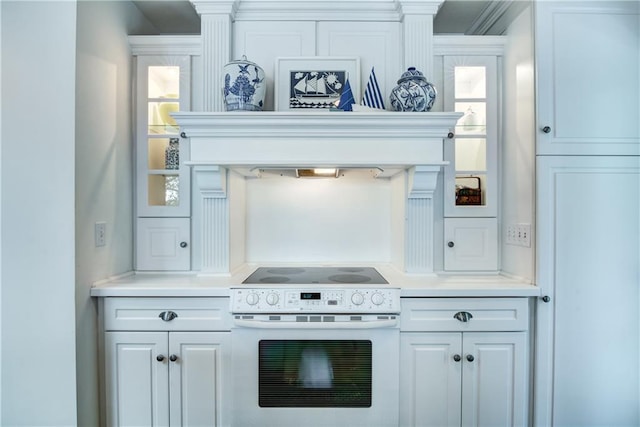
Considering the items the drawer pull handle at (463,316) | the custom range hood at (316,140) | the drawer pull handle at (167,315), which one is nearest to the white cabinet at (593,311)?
the drawer pull handle at (463,316)

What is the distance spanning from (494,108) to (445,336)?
1.34 meters

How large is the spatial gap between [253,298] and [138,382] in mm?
700

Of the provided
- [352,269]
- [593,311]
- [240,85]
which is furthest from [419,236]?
[240,85]

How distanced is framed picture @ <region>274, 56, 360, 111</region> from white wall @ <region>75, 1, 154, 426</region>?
88 cm

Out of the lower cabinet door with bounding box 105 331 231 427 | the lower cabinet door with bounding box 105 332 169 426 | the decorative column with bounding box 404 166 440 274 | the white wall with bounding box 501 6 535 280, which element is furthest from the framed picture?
the lower cabinet door with bounding box 105 332 169 426

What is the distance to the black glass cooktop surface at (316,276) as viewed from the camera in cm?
168

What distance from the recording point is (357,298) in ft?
5.11

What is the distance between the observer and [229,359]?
1.59 meters

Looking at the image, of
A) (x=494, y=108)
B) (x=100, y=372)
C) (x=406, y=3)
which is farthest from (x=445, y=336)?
(x=406, y=3)

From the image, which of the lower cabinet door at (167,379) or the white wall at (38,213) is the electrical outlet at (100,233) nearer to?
the white wall at (38,213)

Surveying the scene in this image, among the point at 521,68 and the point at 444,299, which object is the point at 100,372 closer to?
the point at 444,299

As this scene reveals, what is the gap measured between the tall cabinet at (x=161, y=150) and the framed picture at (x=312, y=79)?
0.56 meters

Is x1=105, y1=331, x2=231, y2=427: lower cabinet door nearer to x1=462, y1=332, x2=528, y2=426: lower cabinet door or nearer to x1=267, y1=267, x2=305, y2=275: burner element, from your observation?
x1=267, y1=267, x2=305, y2=275: burner element

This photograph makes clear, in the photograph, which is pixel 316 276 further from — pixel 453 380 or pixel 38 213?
pixel 38 213
